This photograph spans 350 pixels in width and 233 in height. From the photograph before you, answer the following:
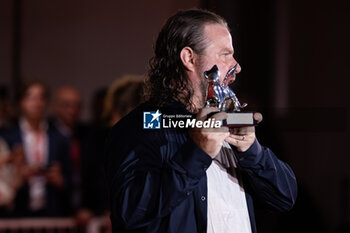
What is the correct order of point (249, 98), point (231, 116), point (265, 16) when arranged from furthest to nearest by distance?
point (265, 16) → point (249, 98) → point (231, 116)

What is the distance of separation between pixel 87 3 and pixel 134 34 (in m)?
0.50

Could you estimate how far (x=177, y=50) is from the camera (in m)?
1.26

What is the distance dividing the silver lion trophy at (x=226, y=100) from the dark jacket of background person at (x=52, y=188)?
1758mm

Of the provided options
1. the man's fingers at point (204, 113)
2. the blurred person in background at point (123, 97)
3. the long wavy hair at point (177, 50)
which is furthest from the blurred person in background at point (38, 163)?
the man's fingers at point (204, 113)

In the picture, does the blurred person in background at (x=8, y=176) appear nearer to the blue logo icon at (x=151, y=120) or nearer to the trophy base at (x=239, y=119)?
the blue logo icon at (x=151, y=120)

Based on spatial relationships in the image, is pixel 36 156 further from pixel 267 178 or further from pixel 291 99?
pixel 267 178

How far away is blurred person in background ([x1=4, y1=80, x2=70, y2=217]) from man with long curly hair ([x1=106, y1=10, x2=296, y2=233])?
154 cm

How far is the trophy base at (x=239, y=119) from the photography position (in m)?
1.06

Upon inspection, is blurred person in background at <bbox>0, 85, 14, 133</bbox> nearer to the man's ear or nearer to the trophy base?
the man's ear

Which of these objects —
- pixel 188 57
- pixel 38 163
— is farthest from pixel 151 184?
pixel 38 163

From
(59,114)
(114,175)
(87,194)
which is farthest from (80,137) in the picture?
(114,175)

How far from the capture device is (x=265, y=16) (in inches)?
78.9

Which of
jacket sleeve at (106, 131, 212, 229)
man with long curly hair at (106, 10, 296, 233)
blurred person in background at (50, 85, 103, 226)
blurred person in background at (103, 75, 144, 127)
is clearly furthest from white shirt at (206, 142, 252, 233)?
blurred person in background at (50, 85, 103, 226)

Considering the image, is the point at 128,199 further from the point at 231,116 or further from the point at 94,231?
the point at 94,231
